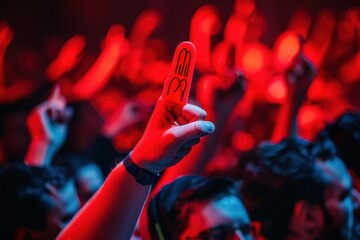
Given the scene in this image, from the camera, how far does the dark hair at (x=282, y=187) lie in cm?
216

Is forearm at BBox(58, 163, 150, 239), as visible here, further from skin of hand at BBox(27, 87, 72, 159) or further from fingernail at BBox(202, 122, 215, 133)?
skin of hand at BBox(27, 87, 72, 159)

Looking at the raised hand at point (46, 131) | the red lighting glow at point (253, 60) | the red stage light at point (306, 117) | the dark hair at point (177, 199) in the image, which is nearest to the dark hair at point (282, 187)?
the dark hair at point (177, 199)

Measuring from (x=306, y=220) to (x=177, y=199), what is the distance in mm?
764

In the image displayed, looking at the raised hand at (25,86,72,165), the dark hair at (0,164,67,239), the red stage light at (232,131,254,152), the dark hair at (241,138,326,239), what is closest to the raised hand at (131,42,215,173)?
the dark hair at (0,164,67,239)

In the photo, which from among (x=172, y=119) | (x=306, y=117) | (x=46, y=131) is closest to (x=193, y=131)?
(x=172, y=119)

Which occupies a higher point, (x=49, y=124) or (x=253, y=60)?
(x=253, y=60)

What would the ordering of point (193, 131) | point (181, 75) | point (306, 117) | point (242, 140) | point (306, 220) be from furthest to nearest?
point (242, 140)
point (306, 117)
point (306, 220)
point (181, 75)
point (193, 131)

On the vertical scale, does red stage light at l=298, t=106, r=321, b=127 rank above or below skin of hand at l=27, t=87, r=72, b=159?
below

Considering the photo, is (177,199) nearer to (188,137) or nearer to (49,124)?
(188,137)

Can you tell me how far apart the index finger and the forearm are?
0.76 ft

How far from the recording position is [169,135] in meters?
1.05

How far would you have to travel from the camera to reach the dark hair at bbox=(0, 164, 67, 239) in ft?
6.39

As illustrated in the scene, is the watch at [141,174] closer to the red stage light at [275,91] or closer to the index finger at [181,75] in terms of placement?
the index finger at [181,75]

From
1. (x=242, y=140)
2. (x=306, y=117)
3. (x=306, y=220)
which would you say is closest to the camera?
(x=306, y=220)
